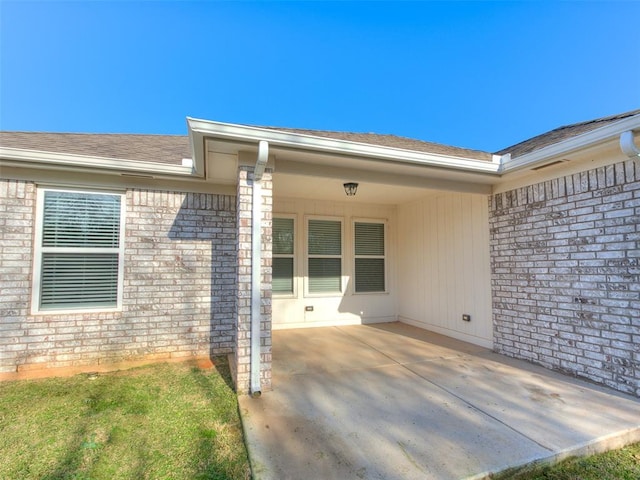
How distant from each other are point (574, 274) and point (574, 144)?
4.95 feet

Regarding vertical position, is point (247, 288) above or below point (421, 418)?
above

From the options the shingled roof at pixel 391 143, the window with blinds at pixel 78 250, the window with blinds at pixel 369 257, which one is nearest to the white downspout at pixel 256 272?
the shingled roof at pixel 391 143

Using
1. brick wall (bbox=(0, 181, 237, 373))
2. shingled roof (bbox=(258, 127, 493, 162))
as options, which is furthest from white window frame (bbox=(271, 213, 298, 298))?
shingled roof (bbox=(258, 127, 493, 162))

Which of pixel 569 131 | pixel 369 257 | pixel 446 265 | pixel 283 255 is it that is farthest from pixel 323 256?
pixel 569 131

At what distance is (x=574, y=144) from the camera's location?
10.2 feet

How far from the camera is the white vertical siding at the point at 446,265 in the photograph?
489cm

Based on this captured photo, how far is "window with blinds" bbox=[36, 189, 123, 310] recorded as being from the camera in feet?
12.8

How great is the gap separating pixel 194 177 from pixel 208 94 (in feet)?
29.9

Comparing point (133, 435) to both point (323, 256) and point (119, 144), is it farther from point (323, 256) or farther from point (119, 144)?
point (119, 144)

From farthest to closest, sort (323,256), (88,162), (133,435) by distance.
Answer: (323,256) → (88,162) → (133,435)

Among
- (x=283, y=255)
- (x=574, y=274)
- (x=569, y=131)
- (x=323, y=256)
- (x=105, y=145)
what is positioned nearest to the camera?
(x=574, y=274)

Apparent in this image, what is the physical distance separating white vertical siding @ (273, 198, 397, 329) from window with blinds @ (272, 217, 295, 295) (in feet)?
0.34

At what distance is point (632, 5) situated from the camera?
16.2 feet

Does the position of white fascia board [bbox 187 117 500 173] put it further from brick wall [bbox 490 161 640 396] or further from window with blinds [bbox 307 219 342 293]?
window with blinds [bbox 307 219 342 293]
